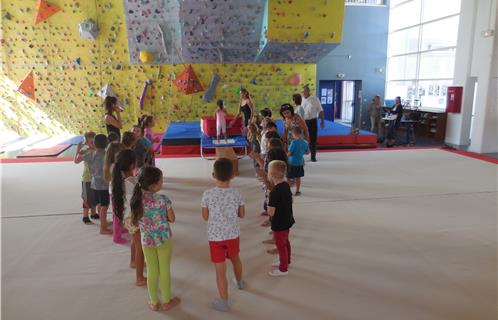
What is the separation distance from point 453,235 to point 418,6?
43.4 ft

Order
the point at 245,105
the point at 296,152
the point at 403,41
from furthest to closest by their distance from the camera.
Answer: the point at 403,41 < the point at 245,105 < the point at 296,152

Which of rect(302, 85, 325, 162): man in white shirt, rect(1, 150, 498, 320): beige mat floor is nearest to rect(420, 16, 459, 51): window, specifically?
rect(302, 85, 325, 162): man in white shirt

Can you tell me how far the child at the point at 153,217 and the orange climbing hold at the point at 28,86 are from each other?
10642 millimetres

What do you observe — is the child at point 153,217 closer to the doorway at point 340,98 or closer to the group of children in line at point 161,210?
the group of children in line at point 161,210

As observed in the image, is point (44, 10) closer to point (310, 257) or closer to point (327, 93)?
point (310, 257)

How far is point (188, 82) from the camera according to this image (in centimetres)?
1138

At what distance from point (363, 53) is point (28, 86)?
1299cm

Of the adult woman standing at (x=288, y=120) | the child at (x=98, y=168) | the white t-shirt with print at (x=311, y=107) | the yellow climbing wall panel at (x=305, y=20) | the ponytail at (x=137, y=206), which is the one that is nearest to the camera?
the ponytail at (x=137, y=206)

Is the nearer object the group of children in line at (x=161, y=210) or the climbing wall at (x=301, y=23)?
the group of children in line at (x=161, y=210)

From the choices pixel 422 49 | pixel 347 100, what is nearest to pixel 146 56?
pixel 347 100

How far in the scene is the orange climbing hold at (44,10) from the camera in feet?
33.7

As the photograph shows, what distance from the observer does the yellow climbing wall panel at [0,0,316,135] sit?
1058 cm

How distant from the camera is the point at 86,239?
3.75 meters

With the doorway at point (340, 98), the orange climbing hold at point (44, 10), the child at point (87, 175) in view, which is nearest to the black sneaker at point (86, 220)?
the child at point (87, 175)
